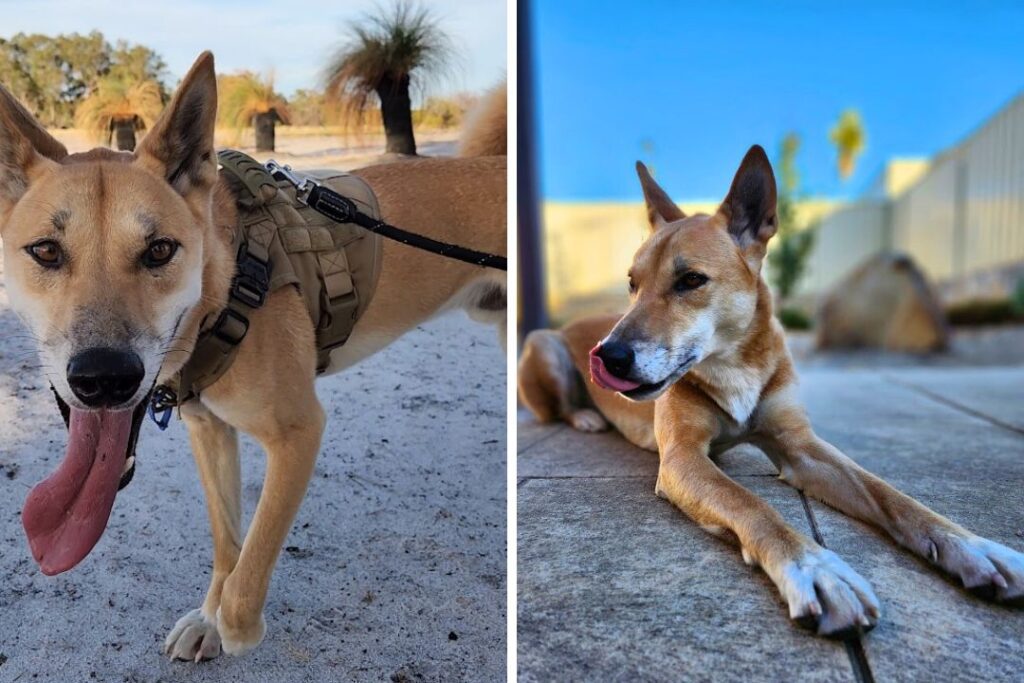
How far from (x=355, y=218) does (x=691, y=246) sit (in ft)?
3.04

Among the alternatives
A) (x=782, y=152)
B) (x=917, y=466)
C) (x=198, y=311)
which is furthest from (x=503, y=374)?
(x=782, y=152)

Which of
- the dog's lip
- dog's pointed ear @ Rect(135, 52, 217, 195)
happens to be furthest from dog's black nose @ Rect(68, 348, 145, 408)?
the dog's lip

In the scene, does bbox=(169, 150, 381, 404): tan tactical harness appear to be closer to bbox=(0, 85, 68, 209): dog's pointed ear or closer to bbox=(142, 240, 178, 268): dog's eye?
bbox=(142, 240, 178, 268): dog's eye

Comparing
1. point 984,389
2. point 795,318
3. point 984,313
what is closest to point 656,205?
point 984,389

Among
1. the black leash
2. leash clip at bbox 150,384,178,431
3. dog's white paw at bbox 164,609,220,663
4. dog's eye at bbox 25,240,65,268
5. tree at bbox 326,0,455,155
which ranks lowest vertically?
dog's white paw at bbox 164,609,220,663

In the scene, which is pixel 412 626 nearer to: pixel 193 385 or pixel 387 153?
pixel 193 385

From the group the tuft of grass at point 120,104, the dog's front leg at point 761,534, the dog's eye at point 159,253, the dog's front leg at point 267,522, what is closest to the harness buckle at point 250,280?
the dog's eye at point 159,253

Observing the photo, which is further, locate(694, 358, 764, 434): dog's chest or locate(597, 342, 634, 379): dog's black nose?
locate(694, 358, 764, 434): dog's chest

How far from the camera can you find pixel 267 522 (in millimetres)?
2199

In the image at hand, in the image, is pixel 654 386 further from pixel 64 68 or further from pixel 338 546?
pixel 64 68

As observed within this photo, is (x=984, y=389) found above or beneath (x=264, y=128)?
beneath

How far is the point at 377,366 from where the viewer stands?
2.56 metres

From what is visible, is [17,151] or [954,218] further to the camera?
[954,218]

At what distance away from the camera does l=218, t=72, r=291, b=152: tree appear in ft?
7.74
